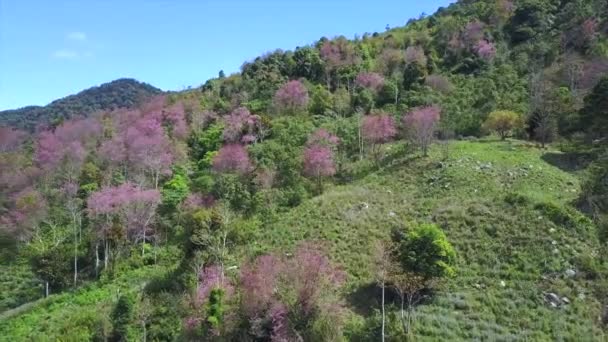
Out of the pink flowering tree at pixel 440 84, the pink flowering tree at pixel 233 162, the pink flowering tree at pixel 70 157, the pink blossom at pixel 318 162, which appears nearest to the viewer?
the pink blossom at pixel 318 162

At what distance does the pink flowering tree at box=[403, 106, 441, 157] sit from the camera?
124 ft

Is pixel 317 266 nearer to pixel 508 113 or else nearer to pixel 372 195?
pixel 372 195

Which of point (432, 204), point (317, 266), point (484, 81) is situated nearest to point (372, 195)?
point (432, 204)

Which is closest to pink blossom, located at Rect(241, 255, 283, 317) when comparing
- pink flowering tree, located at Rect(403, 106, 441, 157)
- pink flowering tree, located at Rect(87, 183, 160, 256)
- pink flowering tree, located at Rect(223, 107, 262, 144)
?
pink flowering tree, located at Rect(87, 183, 160, 256)

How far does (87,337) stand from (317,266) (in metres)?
11.3

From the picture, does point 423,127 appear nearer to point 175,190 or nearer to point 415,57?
point 175,190

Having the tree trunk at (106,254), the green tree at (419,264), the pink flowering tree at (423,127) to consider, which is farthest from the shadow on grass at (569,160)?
the tree trunk at (106,254)

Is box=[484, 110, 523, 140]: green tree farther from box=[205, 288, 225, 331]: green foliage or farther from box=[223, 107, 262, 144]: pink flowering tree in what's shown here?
box=[205, 288, 225, 331]: green foliage

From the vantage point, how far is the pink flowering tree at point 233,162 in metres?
38.9

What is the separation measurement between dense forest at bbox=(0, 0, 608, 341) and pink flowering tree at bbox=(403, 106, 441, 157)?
0.54 feet

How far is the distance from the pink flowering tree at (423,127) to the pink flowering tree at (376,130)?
8.13 ft

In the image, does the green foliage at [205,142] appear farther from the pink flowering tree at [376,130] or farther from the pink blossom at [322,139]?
the pink flowering tree at [376,130]

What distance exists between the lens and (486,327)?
20.4 meters

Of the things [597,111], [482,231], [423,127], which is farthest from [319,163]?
[597,111]
